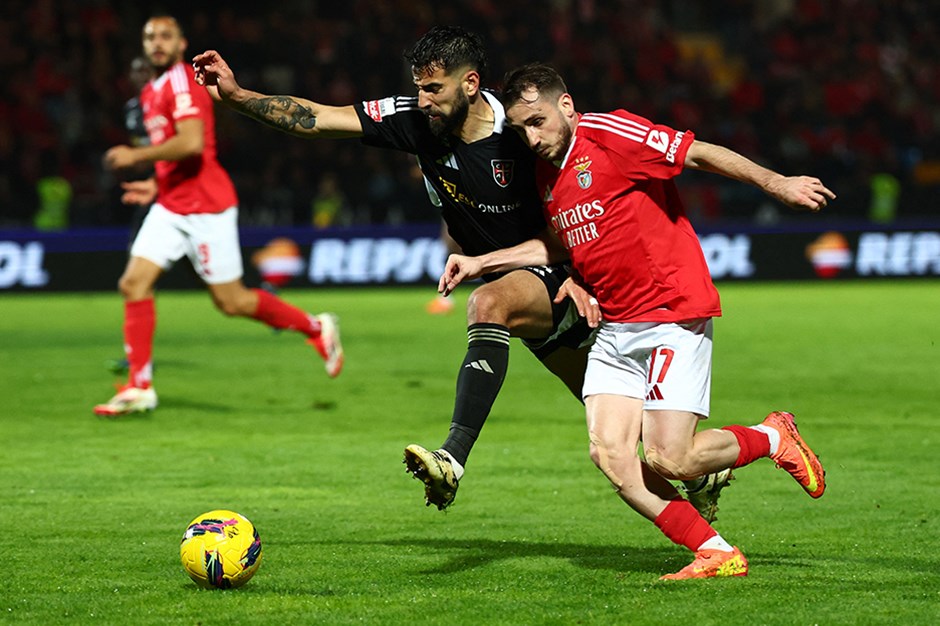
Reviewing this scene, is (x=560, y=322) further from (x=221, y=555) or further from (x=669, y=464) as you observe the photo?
(x=221, y=555)

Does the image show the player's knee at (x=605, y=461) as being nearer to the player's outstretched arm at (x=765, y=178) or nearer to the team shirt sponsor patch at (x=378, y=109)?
the player's outstretched arm at (x=765, y=178)

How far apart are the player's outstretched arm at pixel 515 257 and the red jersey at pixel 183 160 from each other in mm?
4374

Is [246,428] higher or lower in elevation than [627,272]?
lower

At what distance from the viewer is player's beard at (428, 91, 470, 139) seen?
220 inches

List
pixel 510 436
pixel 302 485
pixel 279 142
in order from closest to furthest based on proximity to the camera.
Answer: pixel 302 485, pixel 510 436, pixel 279 142

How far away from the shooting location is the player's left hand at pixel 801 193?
4.73 m

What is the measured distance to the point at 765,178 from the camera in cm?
487

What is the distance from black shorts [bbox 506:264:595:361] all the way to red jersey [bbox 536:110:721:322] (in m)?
0.27

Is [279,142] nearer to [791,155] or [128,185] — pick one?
[791,155]

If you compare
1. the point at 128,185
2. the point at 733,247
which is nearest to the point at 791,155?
the point at 733,247

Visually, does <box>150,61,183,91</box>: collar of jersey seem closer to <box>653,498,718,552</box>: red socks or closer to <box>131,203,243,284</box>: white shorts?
<box>131,203,243,284</box>: white shorts

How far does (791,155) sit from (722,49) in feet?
17.7

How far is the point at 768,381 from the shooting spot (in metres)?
11.0

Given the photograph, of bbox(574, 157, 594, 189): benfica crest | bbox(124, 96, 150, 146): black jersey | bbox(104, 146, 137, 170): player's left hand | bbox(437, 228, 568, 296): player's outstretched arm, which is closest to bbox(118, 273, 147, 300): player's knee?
bbox(104, 146, 137, 170): player's left hand
